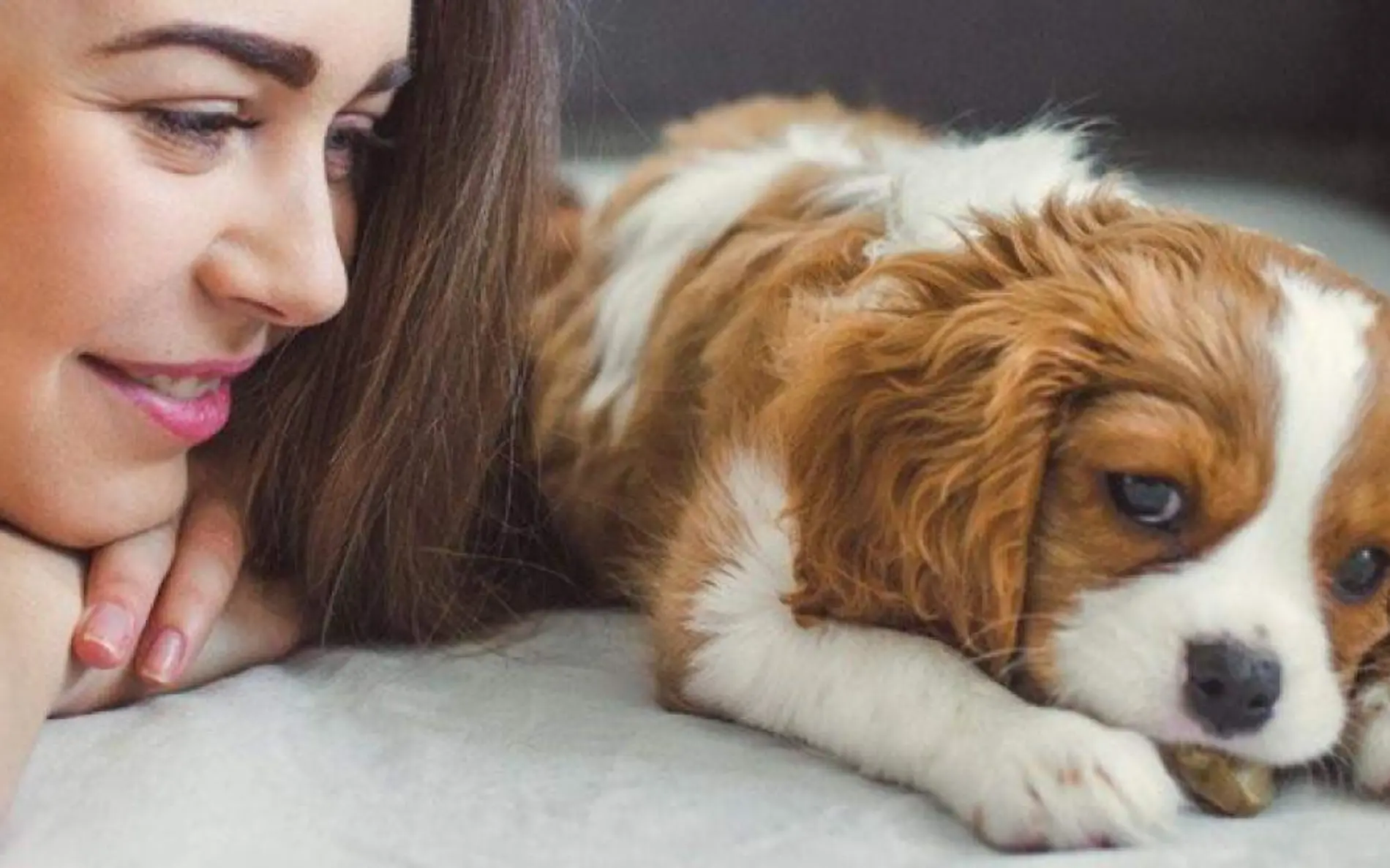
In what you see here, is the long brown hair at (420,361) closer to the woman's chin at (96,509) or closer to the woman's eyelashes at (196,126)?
the woman's chin at (96,509)

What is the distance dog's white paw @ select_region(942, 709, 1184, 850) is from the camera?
123cm

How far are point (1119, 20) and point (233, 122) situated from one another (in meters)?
2.21

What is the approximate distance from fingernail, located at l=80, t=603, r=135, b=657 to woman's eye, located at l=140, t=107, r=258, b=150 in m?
0.37

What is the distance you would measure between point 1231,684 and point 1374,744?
0.59 ft

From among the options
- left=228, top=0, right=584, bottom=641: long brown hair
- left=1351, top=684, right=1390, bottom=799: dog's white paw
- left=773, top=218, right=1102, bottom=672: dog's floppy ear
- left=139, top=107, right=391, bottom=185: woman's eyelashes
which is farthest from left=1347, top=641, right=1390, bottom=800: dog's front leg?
left=139, top=107, right=391, bottom=185: woman's eyelashes

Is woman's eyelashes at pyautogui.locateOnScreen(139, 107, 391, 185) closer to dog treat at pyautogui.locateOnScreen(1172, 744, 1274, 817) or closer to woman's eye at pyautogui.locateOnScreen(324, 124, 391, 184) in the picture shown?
woman's eye at pyautogui.locateOnScreen(324, 124, 391, 184)

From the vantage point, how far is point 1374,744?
1.34 metres

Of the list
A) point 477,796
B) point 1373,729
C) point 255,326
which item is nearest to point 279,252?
point 255,326

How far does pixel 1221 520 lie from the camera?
49.8 inches

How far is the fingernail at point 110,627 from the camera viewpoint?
1438 mm

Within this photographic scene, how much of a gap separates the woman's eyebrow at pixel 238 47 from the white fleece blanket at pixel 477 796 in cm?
48

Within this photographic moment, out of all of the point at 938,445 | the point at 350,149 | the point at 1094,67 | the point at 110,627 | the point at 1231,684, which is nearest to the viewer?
the point at 1231,684

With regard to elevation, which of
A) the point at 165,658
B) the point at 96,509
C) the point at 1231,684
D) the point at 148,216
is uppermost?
the point at 148,216

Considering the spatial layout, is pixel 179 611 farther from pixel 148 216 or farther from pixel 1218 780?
pixel 1218 780
